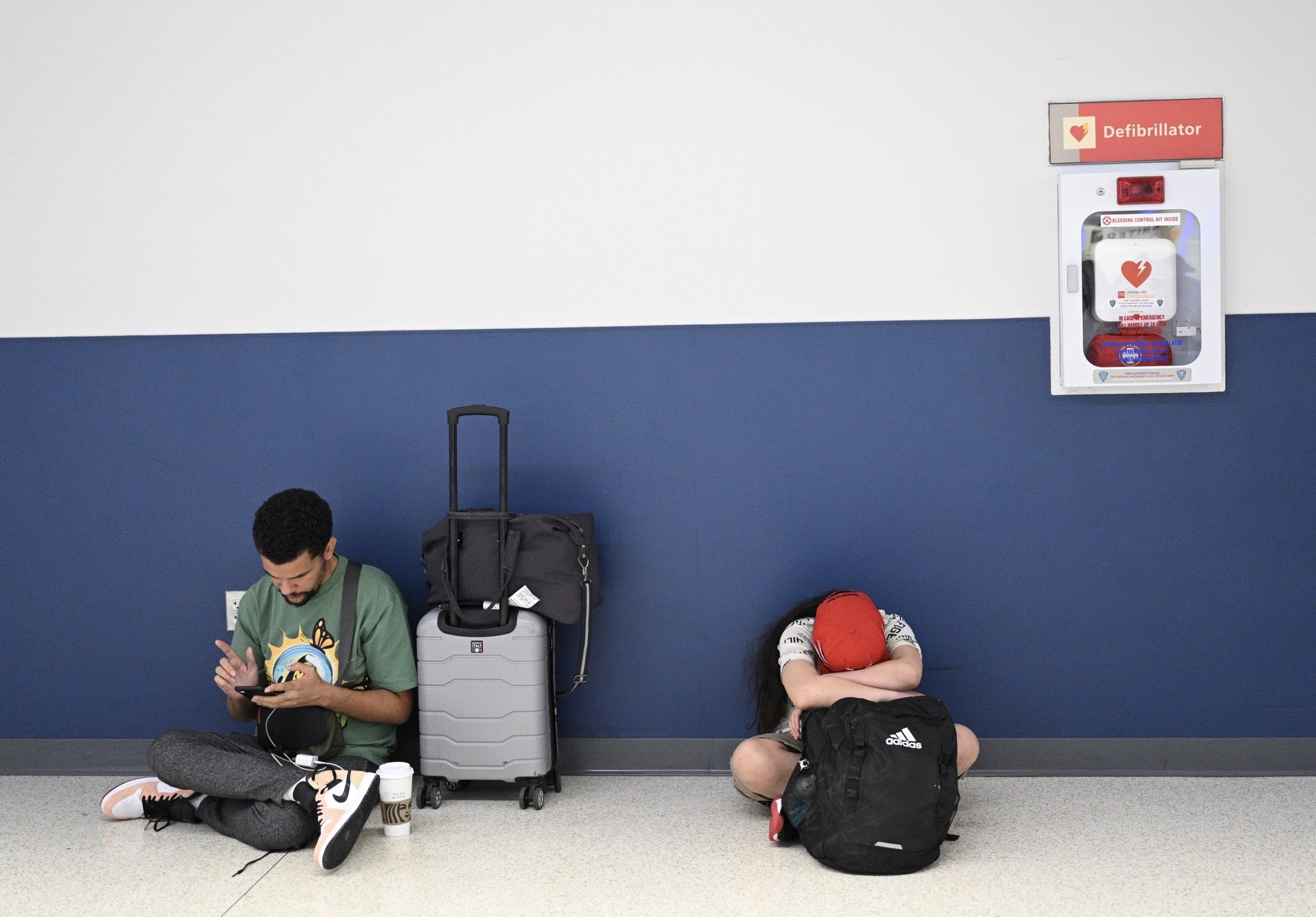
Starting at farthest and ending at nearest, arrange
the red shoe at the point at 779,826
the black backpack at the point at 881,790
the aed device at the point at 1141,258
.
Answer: the aed device at the point at 1141,258, the red shoe at the point at 779,826, the black backpack at the point at 881,790

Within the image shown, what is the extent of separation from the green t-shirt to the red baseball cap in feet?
3.74

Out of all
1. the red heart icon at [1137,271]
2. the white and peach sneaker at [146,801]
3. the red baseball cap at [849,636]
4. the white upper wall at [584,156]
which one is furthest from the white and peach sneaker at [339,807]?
the red heart icon at [1137,271]

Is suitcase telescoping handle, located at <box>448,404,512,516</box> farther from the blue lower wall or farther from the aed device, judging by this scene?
the aed device

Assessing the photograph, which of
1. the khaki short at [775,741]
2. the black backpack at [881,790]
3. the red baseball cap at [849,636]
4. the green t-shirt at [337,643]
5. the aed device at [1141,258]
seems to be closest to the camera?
the black backpack at [881,790]

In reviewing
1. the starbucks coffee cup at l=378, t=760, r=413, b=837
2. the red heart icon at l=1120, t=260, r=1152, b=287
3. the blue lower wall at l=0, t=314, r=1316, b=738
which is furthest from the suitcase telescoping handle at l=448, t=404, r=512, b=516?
the red heart icon at l=1120, t=260, r=1152, b=287

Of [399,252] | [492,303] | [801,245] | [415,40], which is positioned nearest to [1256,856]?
[801,245]

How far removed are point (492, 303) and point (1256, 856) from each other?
2.46 meters

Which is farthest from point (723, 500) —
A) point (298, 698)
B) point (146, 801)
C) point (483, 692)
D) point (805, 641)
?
point (146, 801)

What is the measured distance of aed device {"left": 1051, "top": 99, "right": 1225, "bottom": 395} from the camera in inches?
119

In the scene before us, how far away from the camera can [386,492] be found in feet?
10.6

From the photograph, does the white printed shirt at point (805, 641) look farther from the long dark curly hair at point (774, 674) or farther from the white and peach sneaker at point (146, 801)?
the white and peach sneaker at point (146, 801)

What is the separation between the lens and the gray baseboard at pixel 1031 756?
310cm

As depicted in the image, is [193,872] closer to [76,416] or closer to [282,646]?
[282,646]

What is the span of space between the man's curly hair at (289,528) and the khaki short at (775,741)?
1.28 m
